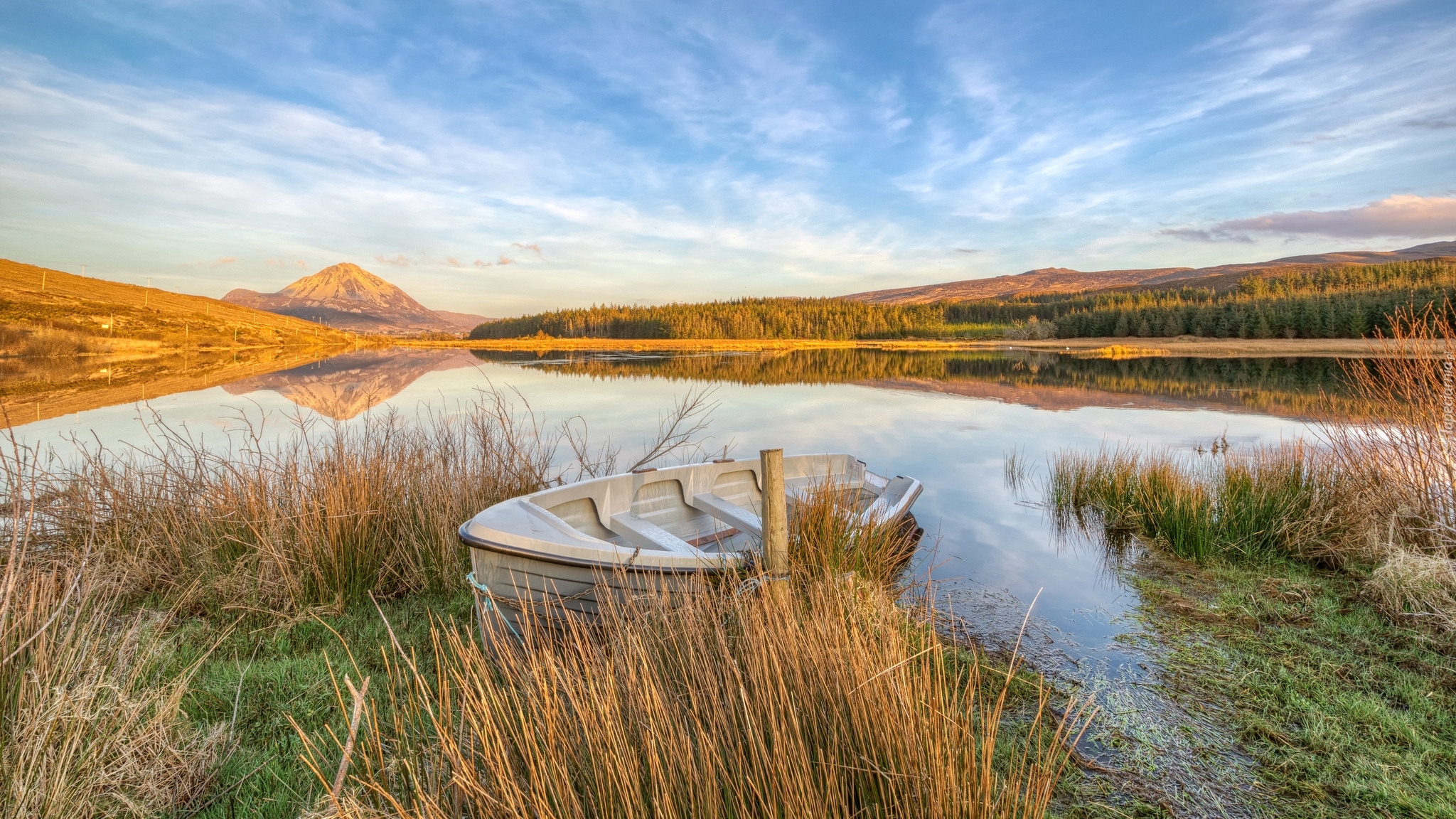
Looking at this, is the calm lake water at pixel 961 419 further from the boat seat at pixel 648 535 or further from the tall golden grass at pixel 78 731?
the tall golden grass at pixel 78 731

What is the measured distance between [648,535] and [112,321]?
5381cm

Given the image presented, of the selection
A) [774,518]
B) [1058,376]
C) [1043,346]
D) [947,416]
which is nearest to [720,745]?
[774,518]

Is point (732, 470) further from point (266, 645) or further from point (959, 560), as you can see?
point (266, 645)

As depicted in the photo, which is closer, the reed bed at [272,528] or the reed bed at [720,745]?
the reed bed at [720,745]

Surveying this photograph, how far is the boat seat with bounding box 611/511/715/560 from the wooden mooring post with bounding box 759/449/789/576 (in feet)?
1.75

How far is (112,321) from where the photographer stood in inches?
1640

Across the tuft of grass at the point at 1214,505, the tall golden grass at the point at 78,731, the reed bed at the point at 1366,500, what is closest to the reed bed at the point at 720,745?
the tall golden grass at the point at 78,731

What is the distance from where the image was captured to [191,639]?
4680 millimetres

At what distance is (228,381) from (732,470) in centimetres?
2390

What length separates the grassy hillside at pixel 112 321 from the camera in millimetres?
33281

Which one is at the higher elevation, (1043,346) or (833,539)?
(1043,346)

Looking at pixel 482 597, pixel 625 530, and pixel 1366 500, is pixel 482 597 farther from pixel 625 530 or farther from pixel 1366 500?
pixel 1366 500

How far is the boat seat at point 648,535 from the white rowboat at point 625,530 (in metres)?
0.01

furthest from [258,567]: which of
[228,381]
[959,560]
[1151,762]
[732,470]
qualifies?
[228,381]
